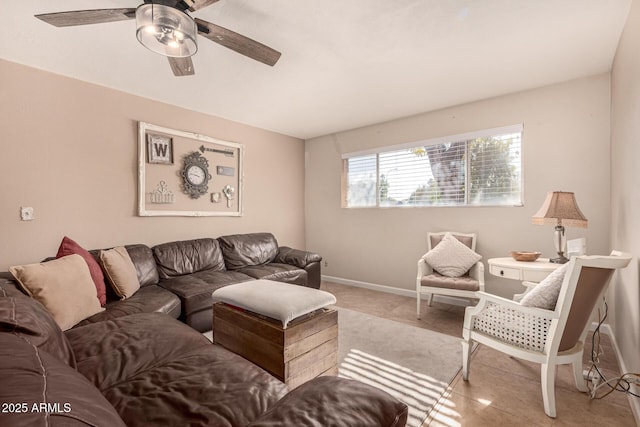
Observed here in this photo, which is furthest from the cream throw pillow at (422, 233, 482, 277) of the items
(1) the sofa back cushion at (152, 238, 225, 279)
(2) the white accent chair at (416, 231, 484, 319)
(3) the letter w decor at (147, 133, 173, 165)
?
(3) the letter w decor at (147, 133, 173, 165)

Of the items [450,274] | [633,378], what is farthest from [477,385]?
[450,274]

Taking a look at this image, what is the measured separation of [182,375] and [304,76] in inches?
108

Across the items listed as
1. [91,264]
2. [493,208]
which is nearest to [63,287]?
[91,264]

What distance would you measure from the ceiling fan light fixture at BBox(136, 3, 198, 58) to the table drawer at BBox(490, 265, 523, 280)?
296 cm

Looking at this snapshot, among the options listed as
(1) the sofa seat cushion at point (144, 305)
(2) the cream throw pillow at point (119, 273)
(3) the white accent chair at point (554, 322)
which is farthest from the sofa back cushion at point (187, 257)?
(3) the white accent chair at point (554, 322)

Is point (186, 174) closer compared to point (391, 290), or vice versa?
point (186, 174)

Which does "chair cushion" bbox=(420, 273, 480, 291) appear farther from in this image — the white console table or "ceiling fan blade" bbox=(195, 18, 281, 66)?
"ceiling fan blade" bbox=(195, 18, 281, 66)

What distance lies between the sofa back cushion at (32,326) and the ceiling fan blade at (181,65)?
1780mm

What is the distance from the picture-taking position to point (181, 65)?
2256mm

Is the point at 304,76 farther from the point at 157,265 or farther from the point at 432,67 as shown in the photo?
the point at 157,265

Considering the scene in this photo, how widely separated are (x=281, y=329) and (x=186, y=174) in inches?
113

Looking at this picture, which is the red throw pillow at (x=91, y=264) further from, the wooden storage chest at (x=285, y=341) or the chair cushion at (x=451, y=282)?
the chair cushion at (x=451, y=282)

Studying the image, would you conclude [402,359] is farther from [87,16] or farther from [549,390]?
[87,16]

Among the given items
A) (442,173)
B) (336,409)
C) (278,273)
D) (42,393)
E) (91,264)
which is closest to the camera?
(42,393)
